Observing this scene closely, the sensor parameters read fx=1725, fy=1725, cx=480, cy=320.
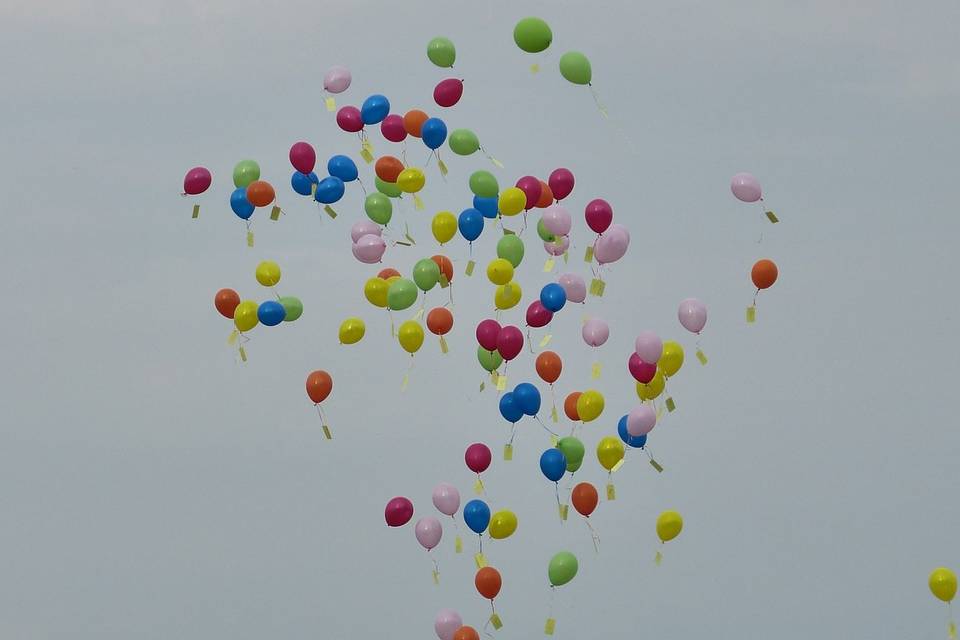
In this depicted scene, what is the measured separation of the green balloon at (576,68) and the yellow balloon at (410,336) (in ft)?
5.82

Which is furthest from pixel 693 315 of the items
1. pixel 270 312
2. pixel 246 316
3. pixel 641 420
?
pixel 246 316

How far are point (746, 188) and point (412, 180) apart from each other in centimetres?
208

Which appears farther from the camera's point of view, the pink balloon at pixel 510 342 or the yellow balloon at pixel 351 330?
the yellow balloon at pixel 351 330

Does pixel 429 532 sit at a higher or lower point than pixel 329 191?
lower

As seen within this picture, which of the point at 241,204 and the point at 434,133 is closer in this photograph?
the point at 434,133

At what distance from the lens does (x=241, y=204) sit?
11.2m

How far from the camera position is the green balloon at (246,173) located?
11145 millimetres

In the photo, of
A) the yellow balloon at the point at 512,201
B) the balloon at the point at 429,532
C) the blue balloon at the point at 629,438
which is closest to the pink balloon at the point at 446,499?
the balloon at the point at 429,532

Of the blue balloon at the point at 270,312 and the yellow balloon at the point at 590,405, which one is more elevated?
the blue balloon at the point at 270,312

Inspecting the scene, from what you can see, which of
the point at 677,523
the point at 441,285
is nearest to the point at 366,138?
the point at 441,285

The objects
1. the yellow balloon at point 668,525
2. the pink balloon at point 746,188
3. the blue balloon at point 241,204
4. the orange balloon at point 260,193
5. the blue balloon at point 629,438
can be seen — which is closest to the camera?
the blue balloon at point 629,438

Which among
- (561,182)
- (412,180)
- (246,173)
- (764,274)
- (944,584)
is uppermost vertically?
(246,173)

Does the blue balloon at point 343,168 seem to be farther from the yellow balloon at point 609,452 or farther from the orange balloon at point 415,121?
the yellow balloon at point 609,452

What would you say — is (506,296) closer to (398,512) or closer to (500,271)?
(500,271)
